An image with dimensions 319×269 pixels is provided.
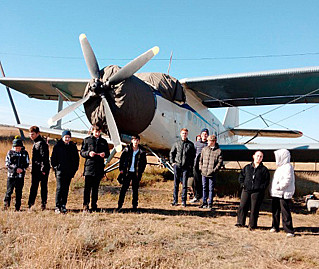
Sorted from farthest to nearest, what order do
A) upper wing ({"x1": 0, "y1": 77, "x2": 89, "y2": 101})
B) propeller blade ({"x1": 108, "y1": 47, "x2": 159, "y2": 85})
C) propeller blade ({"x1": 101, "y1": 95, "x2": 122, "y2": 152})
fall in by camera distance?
upper wing ({"x1": 0, "y1": 77, "x2": 89, "y2": 101}) → propeller blade ({"x1": 108, "y1": 47, "x2": 159, "y2": 85}) → propeller blade ({"x1": 101, "y1": 95, "x2": 122, "y2": 152})

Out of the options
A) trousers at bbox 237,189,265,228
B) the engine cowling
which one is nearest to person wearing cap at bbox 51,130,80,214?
the engine cowling

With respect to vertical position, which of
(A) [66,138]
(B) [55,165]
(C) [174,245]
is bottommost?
(C) [174,245]

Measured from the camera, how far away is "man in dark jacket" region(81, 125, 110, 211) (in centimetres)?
488

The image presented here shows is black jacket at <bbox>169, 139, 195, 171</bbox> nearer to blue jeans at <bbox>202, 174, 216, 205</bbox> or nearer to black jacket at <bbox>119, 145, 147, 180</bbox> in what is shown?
blue jeans at <bbox>202, 174, 216, 205</bbox>

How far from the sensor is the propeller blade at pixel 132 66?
5664 millimetres

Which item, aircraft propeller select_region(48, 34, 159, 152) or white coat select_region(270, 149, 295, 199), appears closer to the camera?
white coat select_region(270, 149, 295, 199)

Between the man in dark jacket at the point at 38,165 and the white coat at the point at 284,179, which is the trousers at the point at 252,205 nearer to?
the white coat at the point at 284,179

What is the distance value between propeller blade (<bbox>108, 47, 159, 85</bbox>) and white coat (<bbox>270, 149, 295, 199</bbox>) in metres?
3.40

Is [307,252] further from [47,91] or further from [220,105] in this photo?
[47,91]

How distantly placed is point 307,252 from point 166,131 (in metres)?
4.98

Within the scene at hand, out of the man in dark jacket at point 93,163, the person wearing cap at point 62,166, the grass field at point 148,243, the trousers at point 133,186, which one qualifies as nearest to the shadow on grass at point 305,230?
the grass field at point 148,243

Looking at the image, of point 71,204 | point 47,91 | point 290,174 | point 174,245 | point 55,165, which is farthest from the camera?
point 47,91

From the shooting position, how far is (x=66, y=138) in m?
4.95

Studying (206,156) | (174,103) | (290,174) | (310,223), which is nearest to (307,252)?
(290,174)
